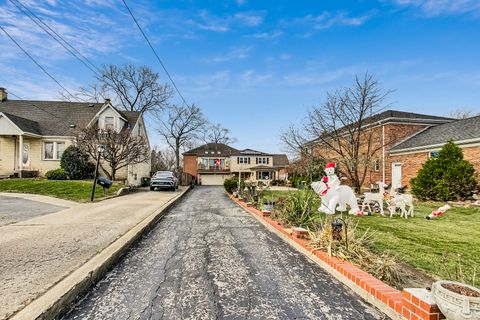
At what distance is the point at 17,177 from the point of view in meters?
21.3

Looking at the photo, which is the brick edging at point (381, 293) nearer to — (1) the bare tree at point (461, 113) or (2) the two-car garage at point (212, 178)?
(2) the two-car garage at point (212, 178)

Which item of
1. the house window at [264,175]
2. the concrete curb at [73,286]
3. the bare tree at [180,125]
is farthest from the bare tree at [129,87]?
the concrete curb at [73,286]

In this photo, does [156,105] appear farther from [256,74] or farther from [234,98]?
[256,74]

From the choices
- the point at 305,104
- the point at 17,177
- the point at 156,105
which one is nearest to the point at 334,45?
the point at 305,104

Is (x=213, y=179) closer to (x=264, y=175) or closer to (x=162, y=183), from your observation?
(x=264, y=175)

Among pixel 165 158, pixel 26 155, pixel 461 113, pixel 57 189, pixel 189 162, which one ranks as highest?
pixel 461 113

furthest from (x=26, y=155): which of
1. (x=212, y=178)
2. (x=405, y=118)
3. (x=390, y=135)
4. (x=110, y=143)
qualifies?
(x=405, y=118)

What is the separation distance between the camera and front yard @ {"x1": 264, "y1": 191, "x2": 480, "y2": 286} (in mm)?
4106

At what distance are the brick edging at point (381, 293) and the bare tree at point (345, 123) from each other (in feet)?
42.2

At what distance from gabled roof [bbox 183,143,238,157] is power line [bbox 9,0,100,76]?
111 feet

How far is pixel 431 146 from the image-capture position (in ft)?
59.5

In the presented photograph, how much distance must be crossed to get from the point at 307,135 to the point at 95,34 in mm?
13448

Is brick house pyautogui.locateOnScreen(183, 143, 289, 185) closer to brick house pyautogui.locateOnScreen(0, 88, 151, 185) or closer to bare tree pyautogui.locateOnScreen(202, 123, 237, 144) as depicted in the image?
bare tree pyautogui.locateOnScreen(202, 123, 237, 144)

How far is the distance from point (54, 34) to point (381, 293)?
14.0 meters
